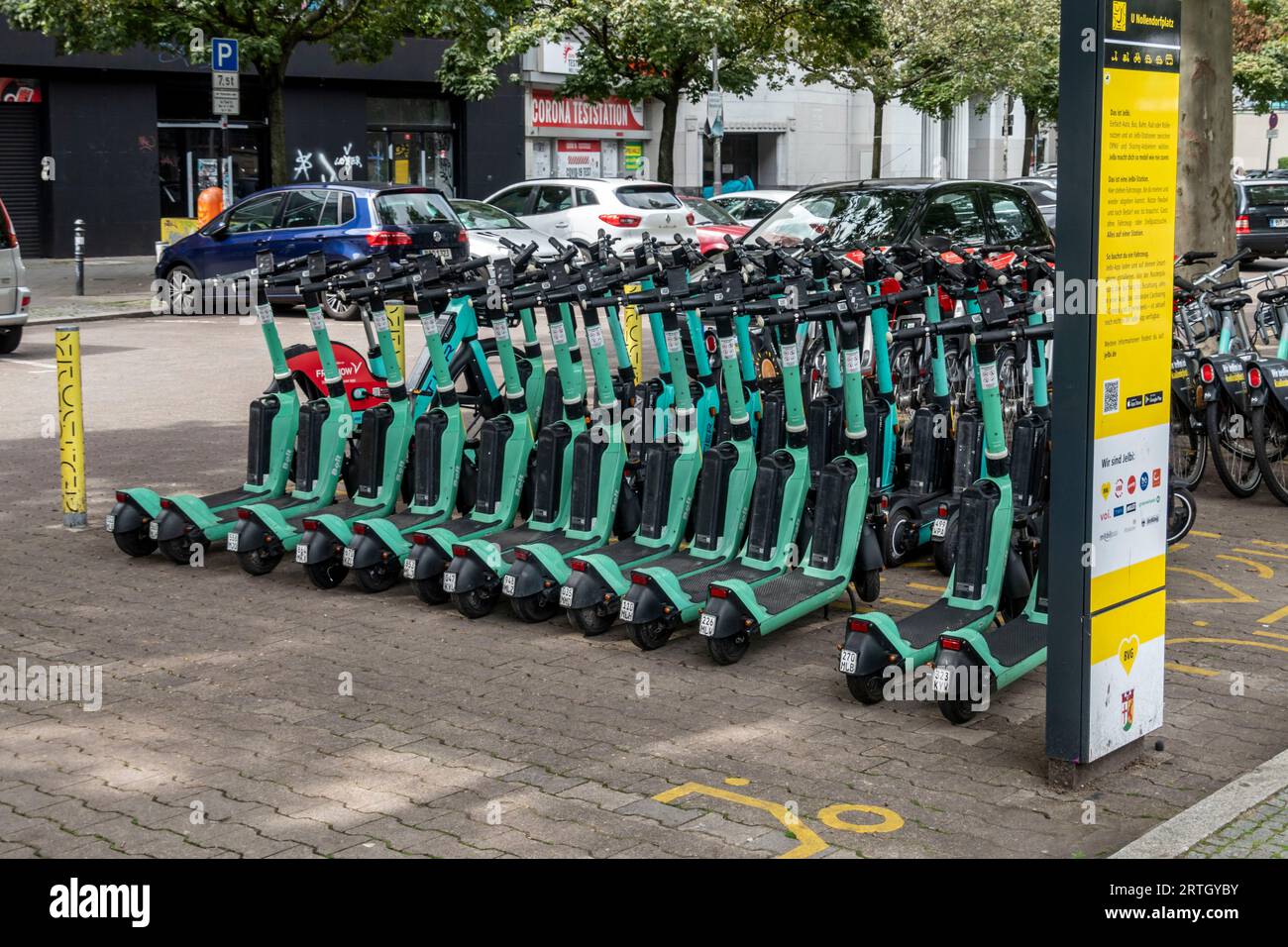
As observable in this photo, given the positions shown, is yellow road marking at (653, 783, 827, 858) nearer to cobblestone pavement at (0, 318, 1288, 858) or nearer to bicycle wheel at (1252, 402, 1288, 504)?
cobblestone pavement at (0, 318, 1288, 858)

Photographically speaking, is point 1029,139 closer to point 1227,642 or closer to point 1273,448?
point 1273,448

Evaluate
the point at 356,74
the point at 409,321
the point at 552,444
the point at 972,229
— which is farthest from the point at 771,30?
the point at 552,444

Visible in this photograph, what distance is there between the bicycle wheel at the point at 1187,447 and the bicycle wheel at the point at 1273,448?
11.9 inches

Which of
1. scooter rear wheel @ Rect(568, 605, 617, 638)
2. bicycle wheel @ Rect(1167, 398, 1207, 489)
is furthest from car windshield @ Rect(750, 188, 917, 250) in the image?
scooter rear wheel @ Rect(568, 605, 617, 638)

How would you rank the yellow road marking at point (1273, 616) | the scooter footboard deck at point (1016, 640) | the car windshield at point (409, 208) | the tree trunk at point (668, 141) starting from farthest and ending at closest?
the tree trunk at point (668, 141)
the car windshield at point (409, 208)
the yellow road marking at point (1273, 616)
the scooter footboard deck at point (1016, 640)

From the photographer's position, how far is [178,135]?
2942cm

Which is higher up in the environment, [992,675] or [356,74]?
[356,74]

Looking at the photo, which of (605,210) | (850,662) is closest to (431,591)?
(850,662)

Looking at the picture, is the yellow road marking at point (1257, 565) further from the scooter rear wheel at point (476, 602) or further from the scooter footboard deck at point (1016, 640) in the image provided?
the scooter rear wheel at point (476, 602)

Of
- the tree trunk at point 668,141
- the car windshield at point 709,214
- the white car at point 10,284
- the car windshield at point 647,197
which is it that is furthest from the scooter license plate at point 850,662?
the tree trunk at point 668,141

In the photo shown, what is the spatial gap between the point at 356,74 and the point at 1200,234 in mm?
21803

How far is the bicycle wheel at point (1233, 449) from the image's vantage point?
9125 mm

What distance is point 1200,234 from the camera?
12828 mm

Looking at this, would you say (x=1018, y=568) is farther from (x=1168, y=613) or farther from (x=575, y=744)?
(x=575, y=744)
